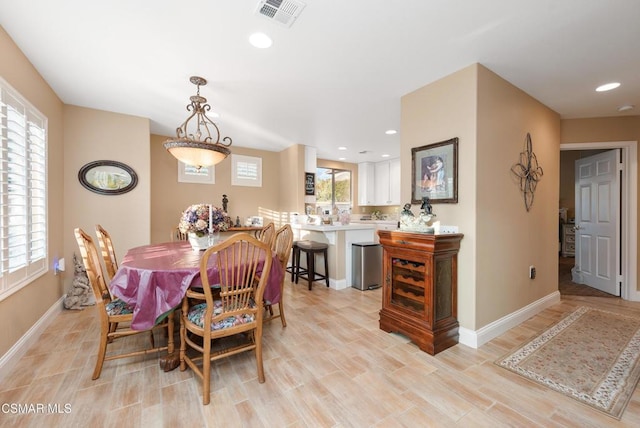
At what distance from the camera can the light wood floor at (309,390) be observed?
1567mm

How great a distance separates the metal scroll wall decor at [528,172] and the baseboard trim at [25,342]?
4618 millimetres

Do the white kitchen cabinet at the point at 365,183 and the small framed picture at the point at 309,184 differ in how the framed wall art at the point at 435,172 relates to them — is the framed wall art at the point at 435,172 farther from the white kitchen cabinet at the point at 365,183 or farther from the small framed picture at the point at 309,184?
the white kitchen cabinet at the point at 365,183

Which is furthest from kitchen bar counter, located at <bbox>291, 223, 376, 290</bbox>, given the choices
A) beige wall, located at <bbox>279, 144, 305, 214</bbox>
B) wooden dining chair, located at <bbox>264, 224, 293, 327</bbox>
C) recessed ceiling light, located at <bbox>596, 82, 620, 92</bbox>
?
recessed ceiling light, located at <bbox>596, 82, 620, 92</bbox>

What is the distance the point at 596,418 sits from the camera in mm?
1583

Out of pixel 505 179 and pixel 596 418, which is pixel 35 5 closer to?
pixel 505 179

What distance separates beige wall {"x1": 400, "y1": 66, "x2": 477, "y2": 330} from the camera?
2.38 metres

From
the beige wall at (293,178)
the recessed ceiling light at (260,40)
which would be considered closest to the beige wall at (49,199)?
the recessed ceiling light at (260,40)

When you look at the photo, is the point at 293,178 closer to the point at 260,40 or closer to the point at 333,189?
the point at 333,189

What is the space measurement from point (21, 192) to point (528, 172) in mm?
4889

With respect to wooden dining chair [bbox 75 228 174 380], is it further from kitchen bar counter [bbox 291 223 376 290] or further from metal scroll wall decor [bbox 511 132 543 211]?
metal scroll wall decor [bbox 511 132 543 211]

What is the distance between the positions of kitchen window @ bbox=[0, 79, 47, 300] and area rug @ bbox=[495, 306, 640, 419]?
3.95 m

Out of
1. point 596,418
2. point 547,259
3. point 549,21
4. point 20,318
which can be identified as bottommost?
point 596,418

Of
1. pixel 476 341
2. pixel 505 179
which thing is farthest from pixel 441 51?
pixel 476 341

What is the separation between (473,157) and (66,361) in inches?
148
